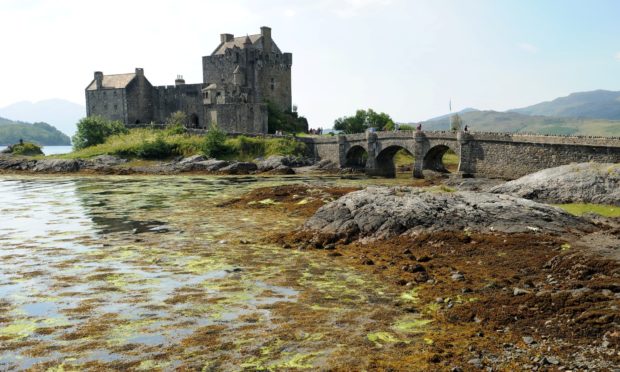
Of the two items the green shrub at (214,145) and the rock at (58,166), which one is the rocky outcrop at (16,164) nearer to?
the rock at (58,166)

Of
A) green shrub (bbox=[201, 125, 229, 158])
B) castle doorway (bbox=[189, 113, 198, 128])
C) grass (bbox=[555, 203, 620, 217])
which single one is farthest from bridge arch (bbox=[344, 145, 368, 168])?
grass (bbox=[555, 203, 620, 217])

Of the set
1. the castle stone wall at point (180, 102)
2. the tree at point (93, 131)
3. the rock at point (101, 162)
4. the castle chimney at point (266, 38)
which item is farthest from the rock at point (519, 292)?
the tree at point (93, 131)

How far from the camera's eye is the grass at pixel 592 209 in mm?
34250

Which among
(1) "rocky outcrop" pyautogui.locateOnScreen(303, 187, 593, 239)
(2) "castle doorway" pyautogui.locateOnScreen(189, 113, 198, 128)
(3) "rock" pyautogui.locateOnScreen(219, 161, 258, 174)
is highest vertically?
(2) "castle doorway" pyautogui.locateOnScreen(189, 113, 198, 128)

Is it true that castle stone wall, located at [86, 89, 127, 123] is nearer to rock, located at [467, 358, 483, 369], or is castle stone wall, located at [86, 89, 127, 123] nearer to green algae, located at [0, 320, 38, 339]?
green algae, located at [0, 320, 38, 339]

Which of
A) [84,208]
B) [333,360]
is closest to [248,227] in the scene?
[84,208]

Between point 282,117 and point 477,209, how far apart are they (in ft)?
263

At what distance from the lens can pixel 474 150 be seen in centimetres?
6344

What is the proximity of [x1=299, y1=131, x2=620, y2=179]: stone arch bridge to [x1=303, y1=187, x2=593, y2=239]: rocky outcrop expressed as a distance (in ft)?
78.9

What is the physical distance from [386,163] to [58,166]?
161ft

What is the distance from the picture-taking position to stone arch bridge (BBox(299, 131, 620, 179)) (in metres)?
51.3

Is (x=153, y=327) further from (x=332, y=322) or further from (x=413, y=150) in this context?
(x=413, y=150)

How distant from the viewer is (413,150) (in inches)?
2817

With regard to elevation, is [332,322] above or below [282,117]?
below
